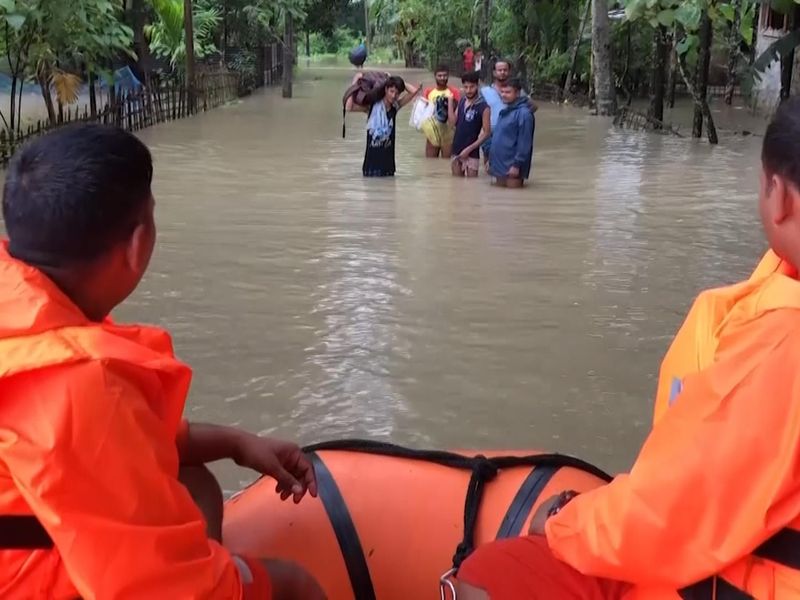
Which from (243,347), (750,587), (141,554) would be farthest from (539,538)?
(243,347)

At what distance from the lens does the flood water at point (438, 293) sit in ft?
14.3

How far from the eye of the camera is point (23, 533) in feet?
4.89

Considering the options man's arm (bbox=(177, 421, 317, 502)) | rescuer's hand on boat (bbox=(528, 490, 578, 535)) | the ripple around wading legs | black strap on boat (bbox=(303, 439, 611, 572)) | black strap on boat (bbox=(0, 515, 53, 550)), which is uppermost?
black strap on boat (bbox=(0, 515, 53, 550))

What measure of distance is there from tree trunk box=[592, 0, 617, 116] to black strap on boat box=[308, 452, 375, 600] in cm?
1584

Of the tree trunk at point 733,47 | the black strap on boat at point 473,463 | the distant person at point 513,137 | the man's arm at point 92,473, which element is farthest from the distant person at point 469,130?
the man's arm at point 92,473

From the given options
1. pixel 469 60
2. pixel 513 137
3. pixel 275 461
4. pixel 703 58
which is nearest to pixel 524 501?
pixel 275 461

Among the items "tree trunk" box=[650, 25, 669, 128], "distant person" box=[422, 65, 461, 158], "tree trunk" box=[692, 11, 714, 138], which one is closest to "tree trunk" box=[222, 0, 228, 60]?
"tree trunk" box=[650, 25, 669, 128]

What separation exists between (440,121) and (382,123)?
6.44ft

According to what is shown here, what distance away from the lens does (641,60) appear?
22578mm

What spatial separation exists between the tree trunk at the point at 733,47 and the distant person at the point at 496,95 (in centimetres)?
425

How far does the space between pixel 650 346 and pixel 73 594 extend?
401 cm

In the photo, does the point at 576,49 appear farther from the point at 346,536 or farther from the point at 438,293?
the point at 346,536

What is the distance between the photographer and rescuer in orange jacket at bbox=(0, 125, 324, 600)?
144 cm

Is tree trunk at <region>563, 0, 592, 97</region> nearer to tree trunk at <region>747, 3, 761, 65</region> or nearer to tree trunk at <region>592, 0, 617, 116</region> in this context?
tree trunk at <region>592, 0, 617, 116</region>
